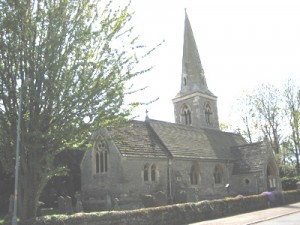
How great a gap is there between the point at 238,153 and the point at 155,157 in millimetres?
13343

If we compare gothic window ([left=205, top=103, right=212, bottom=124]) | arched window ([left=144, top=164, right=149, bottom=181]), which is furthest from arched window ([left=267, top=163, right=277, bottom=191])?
arched window ([left=144, top=164, right=149, bottom=181])

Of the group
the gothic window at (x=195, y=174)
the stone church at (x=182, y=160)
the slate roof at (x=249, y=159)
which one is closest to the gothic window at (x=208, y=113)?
the stone church at (x=182, y=160)

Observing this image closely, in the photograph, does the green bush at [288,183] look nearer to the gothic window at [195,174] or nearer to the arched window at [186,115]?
the arched window at [186,115]

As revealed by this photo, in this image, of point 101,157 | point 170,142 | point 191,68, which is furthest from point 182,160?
point 191,68

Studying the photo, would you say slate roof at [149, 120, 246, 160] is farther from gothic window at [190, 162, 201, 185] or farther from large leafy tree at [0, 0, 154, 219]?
large leafy tree at [0, 0, 154, 219]

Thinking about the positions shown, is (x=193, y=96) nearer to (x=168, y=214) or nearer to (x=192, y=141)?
(x=192, y=141)

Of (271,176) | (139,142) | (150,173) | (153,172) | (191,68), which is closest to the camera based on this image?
(150,173)

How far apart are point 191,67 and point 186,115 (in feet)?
19.3

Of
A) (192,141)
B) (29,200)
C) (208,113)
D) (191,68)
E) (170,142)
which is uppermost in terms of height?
(191,68)

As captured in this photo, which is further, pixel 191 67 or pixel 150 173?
pixel 191 67

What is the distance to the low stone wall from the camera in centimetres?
1298

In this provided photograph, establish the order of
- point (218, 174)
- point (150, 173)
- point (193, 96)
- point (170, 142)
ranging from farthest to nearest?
point (193, 96), point (218, 174), point (170, 142), point (150, 173)

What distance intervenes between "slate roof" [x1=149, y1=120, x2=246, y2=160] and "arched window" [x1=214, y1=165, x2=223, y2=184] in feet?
3.45

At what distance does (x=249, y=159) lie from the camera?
32.9 meters
